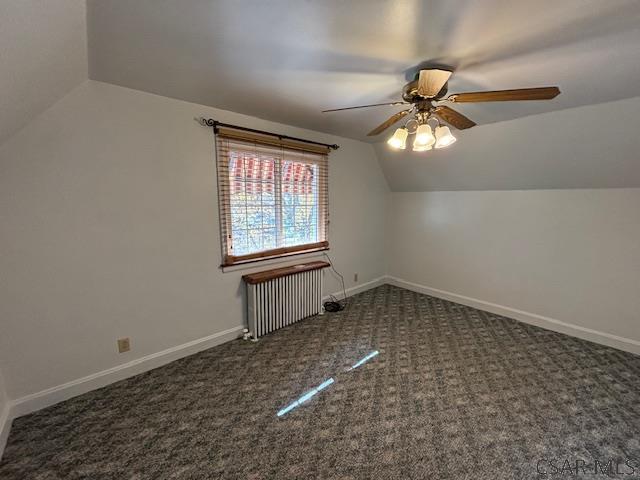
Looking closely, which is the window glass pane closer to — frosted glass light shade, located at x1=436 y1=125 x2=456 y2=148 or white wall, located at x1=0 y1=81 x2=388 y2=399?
white wall, located at x1=0 y1=81 x2=388 y2=399

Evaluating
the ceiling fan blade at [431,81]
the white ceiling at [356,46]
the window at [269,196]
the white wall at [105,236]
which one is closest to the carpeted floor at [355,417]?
the white wall at [105,236]

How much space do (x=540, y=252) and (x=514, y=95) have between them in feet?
7.86

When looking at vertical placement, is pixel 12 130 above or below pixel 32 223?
above

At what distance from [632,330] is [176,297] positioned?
14.1 ft

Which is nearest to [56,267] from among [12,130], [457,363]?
[12,130]

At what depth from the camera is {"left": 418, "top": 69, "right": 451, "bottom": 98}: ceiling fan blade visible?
148cm

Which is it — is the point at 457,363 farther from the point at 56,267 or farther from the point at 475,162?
the point at 56,267

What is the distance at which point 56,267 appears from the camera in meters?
1.85

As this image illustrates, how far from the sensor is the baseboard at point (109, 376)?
1.82 m

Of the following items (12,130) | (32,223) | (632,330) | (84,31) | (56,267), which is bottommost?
(632,330)

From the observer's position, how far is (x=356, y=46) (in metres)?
1.46

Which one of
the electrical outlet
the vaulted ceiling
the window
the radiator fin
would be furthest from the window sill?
the vaulted ceiling

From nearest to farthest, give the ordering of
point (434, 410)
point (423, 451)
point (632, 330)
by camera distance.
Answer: point (423, 451) < point (434, 410) < point (632, 330)

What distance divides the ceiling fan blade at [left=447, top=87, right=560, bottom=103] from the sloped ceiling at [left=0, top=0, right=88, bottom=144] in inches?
73.9
